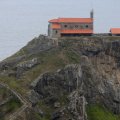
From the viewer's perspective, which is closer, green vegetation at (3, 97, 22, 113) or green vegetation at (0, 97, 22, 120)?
green vegetation at (0, 97, 22, 120)

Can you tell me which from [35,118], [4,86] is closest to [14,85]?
[4,86]

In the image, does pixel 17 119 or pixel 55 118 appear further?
pixel 55 118

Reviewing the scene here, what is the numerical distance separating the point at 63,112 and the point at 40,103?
7.84 meters

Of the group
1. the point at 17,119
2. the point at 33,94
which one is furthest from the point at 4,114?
the point at 33,94

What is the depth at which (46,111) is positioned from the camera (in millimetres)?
198125

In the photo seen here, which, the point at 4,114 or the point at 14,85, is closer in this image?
the point at 4,114

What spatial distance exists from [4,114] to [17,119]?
186 inches

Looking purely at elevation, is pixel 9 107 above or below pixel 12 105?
below

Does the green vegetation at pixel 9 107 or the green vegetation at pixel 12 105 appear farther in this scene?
the green vegetation at pixel 12 105

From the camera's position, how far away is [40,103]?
655ft

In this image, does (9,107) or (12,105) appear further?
(12,105)

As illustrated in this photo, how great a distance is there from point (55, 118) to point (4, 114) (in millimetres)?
18539

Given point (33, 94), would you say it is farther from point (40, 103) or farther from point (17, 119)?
point (17, 119)

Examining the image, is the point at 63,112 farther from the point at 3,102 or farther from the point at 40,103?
the point at 3,102
